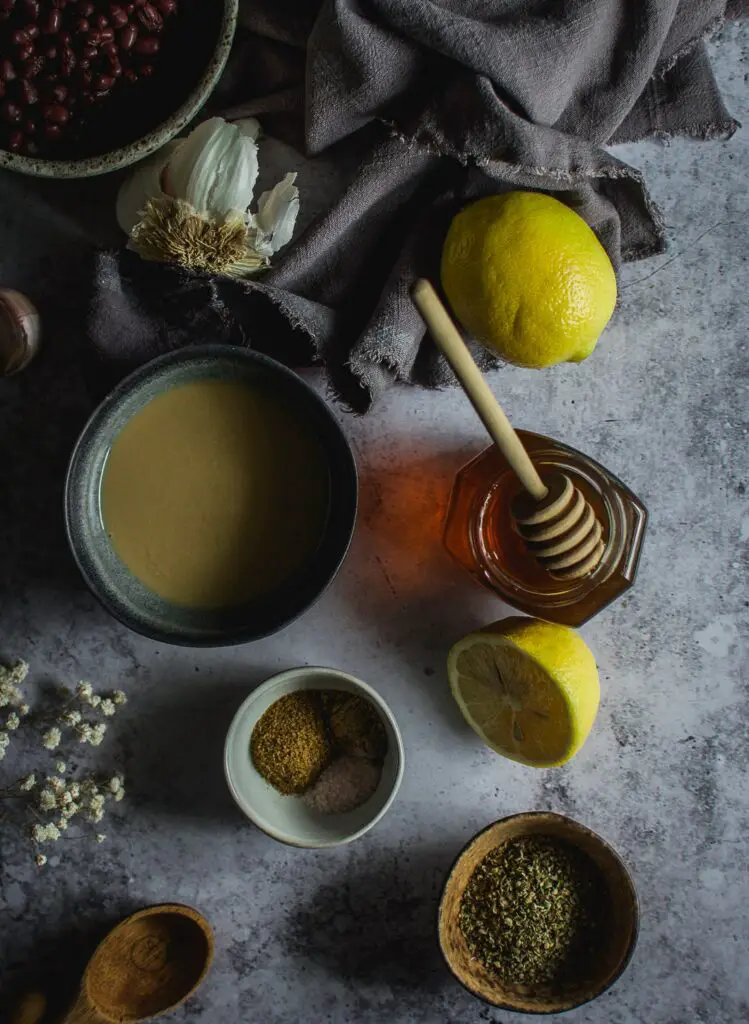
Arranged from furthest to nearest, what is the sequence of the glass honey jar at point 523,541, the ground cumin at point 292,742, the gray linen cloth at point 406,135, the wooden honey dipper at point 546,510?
the ground cumin at point 292,742 < the glass honey jar at point 523,541 < the gray linen cloth at point 406,135 < the wooden honey dipper at point 546,510

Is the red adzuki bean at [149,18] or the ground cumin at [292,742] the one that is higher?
the red adzuki bean at [149,18]

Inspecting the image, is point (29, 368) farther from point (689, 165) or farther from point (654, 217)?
point (689, 165)

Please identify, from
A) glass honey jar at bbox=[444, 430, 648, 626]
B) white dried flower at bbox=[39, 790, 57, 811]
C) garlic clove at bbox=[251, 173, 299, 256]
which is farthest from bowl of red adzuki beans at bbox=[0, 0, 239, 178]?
white dried flower at bbox=[39, 790, 57, 811]

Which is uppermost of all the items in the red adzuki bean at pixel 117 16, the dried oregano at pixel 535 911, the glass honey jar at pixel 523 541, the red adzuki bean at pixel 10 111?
the red adzuki bean at pixel 117 16

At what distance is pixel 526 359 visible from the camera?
127 centimetres

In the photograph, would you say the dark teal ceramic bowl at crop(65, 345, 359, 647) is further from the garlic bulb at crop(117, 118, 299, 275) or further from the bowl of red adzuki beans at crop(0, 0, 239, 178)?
the bowl of red adzuki beans at crop(0, 0, 239, 178)

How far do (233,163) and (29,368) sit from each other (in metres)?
0.48

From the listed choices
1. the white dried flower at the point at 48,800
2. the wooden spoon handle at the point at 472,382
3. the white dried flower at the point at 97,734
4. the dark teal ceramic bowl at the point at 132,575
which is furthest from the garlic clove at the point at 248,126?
the white dried flower at the point at 48,800

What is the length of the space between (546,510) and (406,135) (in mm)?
580

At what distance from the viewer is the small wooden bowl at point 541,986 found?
1.39 metres

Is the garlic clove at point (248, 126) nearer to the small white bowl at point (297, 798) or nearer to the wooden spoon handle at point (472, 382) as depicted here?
the wooden spoon handle at point (472, 382)

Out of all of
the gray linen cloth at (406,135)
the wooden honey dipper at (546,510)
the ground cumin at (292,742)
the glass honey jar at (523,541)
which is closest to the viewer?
the wooden honey dipper at (546,510)

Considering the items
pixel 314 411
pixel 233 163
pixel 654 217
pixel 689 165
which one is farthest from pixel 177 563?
pixel 689 165

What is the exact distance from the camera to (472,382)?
3.63 feet
